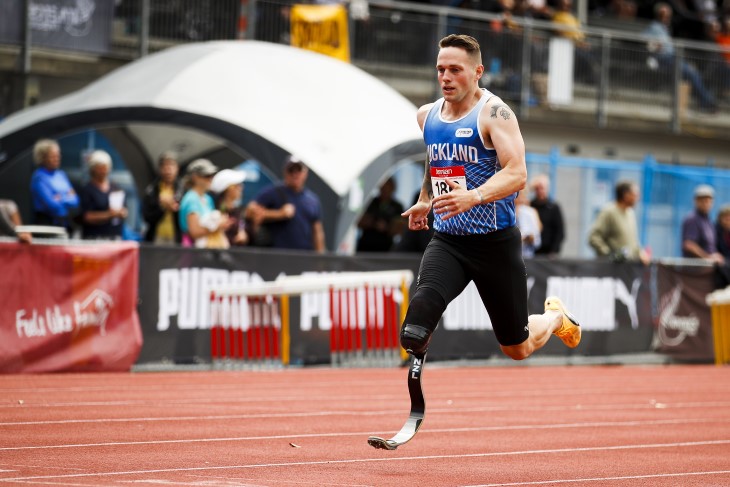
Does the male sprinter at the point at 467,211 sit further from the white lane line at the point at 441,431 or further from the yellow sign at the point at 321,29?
the yellow sign at the point at 321,29

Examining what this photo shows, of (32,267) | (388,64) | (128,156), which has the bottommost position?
(32,267)

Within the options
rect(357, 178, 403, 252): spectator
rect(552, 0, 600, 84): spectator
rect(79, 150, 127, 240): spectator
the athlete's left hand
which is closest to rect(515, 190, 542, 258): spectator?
rect(357, 178, 403, 252): spectator

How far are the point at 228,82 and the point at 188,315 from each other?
432 centimetres

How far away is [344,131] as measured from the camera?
18.1 meters

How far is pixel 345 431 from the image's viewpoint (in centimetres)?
957

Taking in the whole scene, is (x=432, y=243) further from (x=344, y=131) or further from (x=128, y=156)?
(x=128, y=156)

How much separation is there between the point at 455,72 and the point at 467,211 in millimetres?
766

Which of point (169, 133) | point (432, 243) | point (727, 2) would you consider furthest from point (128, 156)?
point (727, 2)

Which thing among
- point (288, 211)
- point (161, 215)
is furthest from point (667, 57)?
point (161, 215)

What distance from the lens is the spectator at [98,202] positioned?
51.7ft

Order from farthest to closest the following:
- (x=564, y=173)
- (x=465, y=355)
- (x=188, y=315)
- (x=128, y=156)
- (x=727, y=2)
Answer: (x=727, y=2)
(x=564, y=173)
(x=128, y=156)
(x=465, y=355)
(x=188, y=315)

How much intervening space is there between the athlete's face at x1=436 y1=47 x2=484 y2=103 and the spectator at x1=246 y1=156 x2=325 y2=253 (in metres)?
8.18

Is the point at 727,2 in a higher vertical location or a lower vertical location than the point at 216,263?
higher

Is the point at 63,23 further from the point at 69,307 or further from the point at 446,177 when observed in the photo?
the point at 446,177
